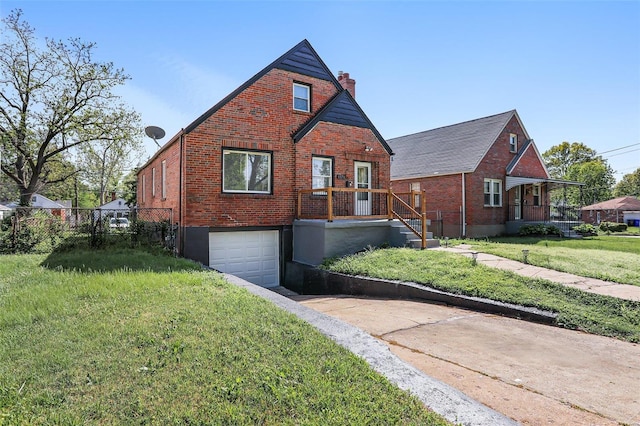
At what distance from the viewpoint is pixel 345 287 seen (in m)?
8.95

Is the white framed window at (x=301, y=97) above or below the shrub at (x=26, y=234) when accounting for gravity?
above

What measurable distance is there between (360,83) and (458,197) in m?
8.16

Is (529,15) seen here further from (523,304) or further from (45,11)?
(45,11)

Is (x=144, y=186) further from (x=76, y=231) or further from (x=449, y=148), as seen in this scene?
(x=449, y=148)

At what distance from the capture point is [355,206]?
12.9m

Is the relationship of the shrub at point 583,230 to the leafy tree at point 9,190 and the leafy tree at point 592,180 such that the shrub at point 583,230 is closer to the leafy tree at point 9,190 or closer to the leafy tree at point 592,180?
the leafy tree at point 592,180

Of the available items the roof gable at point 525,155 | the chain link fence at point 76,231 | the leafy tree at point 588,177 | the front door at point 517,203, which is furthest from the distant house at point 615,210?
the chain link fence at point 76,231

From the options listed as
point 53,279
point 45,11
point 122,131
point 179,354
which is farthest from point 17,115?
point 179,354

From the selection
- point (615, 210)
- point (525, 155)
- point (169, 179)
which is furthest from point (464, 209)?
point (615, 210)

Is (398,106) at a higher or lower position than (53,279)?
higher

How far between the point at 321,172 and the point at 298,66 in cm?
372

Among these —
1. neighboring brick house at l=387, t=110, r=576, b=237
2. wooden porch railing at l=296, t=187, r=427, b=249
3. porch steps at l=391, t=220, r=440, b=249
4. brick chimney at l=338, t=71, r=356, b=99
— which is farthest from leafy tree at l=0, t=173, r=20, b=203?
porch steps at l=391, t=220, r=440, b=249

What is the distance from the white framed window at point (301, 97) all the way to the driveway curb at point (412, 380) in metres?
9.03

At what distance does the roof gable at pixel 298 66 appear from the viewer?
10656 millimetres
